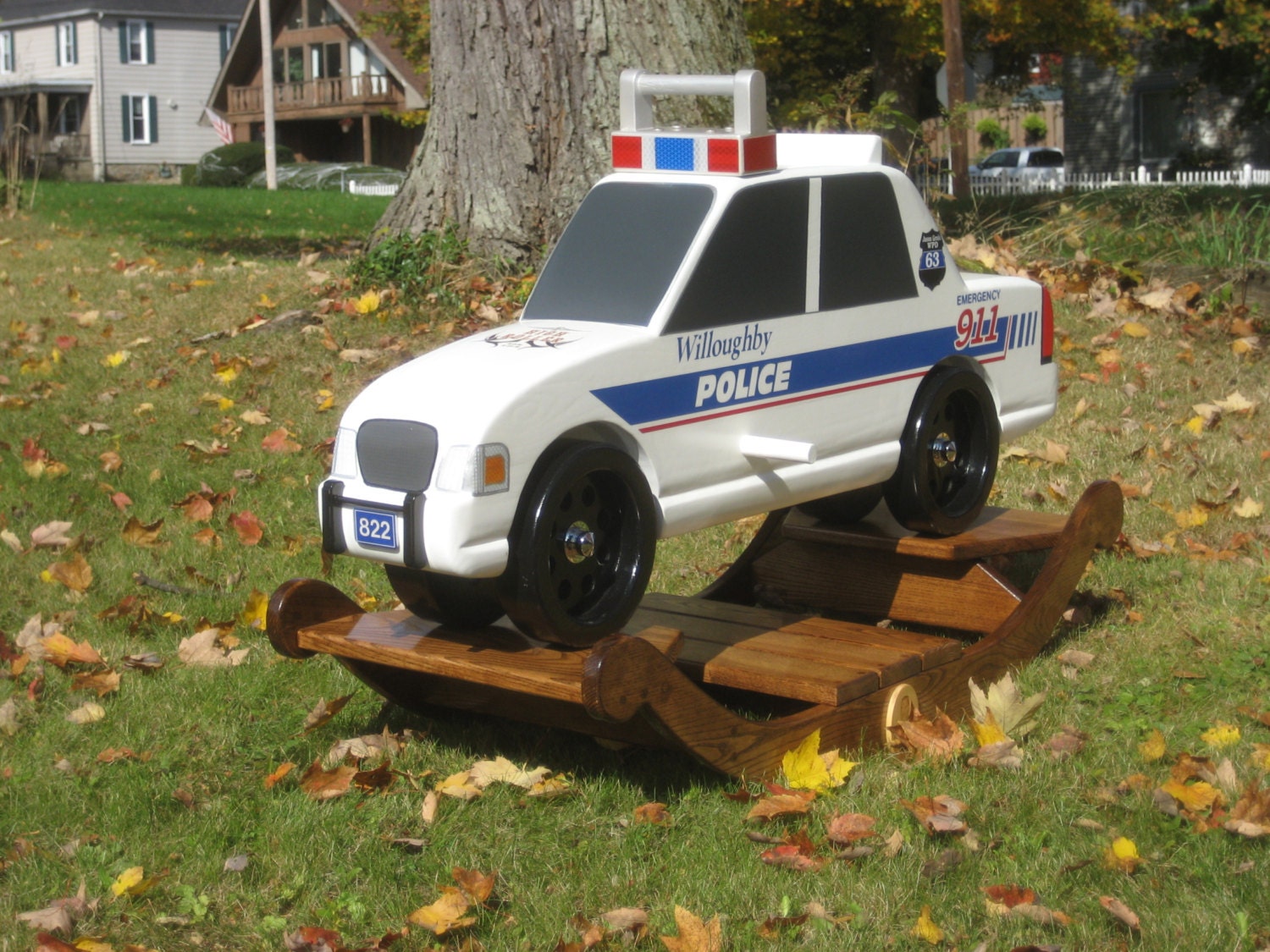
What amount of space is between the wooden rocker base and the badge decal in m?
0.88

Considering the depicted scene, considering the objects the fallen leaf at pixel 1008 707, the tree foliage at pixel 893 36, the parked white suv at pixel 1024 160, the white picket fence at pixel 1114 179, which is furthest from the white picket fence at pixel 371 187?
the fallen leaf at pixel 1008 707

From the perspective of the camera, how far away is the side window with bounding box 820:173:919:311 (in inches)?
179

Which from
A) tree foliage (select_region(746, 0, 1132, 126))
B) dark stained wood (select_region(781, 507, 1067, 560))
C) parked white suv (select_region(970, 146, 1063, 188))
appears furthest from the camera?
parked white suv (select_region(970, 146, 1063, 188))

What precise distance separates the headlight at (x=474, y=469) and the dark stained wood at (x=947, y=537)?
6.40ft

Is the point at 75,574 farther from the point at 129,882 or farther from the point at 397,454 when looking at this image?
the point at 397,454

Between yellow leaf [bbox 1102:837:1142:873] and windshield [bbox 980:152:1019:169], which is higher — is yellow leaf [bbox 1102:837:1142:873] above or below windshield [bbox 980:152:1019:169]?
below

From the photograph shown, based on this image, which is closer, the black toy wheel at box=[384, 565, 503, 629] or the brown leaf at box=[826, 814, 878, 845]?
the brown leaf at box=[826, 814, 878, 845]

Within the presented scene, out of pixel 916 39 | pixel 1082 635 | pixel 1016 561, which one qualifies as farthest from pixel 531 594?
pixel 916 39

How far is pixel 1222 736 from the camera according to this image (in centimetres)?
434

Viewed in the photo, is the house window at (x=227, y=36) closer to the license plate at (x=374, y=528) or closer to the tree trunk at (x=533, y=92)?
the tree trunk at (x=533, y=92)

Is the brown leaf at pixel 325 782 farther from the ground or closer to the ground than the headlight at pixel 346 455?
closer to the ground

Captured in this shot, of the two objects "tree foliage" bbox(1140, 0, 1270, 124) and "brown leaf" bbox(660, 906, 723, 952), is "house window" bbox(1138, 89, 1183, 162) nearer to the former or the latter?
"tree foliage" bbox(1140, 0, 1270, 124)

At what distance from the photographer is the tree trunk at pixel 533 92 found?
862cm

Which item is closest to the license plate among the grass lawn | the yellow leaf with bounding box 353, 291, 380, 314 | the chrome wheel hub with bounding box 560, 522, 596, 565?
the chrome wheel hub with bounding box 560, 522, 596, 565
